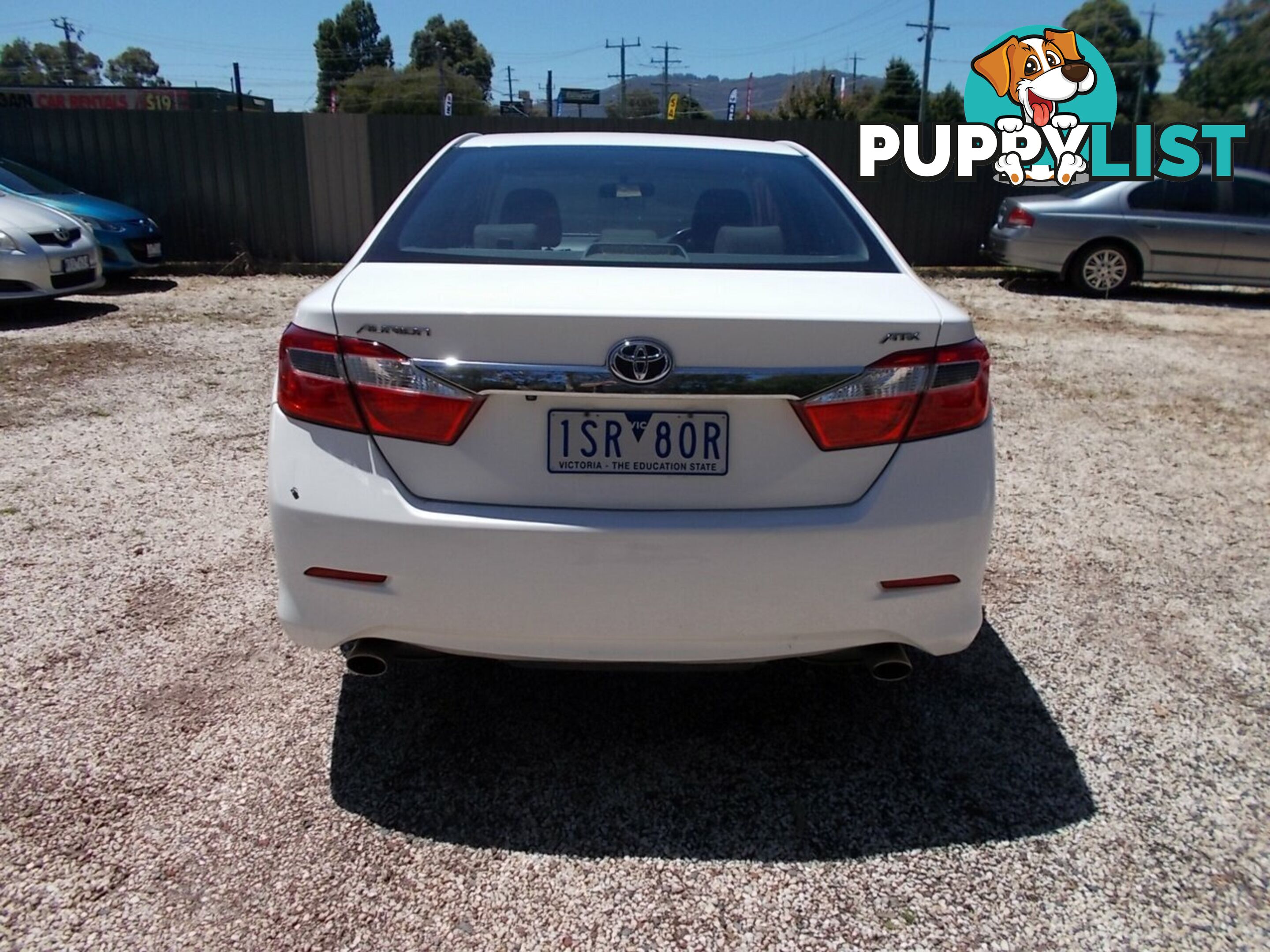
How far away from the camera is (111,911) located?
2.02 metres

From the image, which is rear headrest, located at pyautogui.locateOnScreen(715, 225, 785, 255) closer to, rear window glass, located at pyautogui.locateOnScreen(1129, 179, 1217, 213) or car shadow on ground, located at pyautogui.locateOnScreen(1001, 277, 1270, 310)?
car shadow on ground, located at pyautogui.locateOnScreen(1001, 277, 1270, 310)

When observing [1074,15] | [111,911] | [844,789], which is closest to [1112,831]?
[844,789]

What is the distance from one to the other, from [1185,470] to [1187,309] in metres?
7.26

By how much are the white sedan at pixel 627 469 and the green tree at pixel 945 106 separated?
206 feet

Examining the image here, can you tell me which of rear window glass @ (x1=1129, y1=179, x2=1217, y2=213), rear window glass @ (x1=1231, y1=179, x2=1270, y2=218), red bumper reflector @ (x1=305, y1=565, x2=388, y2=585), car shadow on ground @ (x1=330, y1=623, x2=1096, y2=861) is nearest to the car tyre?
rear window glass @ (x1=1129, y1=179, x2=1217, y2=213)

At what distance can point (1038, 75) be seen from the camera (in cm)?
1625

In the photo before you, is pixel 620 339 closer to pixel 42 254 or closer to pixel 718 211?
pixel 718 211

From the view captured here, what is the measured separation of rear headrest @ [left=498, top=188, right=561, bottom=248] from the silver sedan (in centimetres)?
1032

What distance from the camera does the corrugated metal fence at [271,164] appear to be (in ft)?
42.5

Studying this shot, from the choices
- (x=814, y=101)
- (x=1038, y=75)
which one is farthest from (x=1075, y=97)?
(x=814, y=101)

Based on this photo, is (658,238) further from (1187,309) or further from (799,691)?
(1187,309)

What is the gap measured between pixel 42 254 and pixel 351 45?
8454cm

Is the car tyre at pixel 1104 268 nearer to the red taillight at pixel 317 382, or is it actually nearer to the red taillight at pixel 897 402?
the red taillight at pixel 897 402

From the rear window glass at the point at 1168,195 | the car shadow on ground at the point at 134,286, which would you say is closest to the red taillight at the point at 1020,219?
the rear window glass at the point at 1168,195
